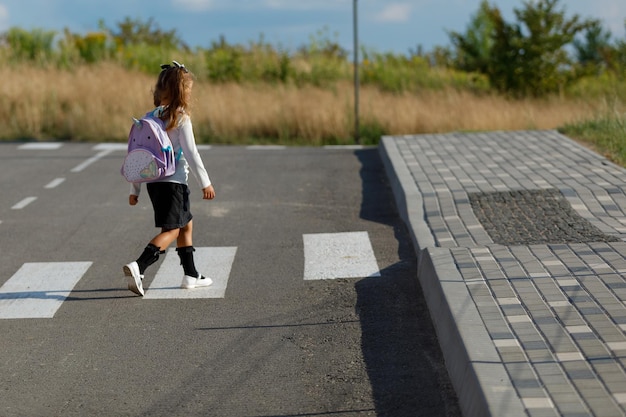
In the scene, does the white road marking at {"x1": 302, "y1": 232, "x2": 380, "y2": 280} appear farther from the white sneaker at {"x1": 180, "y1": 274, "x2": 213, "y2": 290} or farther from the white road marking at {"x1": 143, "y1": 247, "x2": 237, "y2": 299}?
the white sneaker at {"x1": 180, "y1": 274, "x2": 213, "y2": 290}

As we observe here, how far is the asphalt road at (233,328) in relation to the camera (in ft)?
18.0

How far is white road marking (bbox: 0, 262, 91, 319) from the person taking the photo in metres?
7.38

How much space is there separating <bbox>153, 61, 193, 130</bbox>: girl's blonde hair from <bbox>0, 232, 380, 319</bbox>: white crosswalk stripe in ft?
4.27

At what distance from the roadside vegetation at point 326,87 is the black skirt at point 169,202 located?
623cm

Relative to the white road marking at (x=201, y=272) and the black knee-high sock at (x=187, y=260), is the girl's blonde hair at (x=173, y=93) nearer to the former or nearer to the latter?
the black knee-high sock at (x=187, y=260)

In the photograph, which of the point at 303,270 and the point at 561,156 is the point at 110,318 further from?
the point at 561,156

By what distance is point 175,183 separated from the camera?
7629 millimetres

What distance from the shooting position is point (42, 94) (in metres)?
20.7

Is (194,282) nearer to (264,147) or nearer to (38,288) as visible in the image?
(38,288)

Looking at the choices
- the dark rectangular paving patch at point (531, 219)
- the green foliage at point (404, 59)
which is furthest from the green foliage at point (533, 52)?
the dark rectangular paving patch at point (531, 219)

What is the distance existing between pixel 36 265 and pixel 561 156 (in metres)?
6.68

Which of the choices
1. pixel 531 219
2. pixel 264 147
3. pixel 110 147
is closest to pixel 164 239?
pixel 531 219

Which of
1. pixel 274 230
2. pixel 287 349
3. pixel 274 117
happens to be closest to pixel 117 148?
pixel 274 117

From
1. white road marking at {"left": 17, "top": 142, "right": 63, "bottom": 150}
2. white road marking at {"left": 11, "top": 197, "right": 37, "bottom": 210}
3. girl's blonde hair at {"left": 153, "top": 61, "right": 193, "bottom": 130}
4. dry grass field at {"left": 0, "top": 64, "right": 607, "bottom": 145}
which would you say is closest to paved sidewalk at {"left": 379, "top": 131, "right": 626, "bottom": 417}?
girl's blonde hair at {"left": 153, "top": 61, "right": 193, "bottom": 130}
